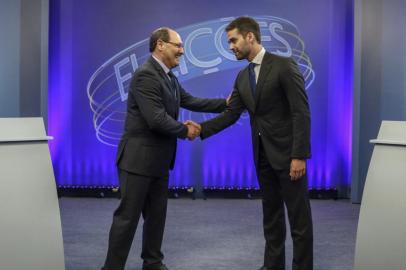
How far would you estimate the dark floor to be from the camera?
400 cm

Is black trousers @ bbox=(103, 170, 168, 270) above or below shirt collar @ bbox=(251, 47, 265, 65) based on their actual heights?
below

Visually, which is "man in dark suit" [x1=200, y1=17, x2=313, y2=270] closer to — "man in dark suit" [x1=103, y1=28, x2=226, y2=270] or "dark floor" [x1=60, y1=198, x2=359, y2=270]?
"man in dark suit" [x1=103, y1=28, x2=226, y2=270]

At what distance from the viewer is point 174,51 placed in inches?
138

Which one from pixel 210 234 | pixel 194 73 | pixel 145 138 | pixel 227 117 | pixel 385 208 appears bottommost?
pixel 210 234

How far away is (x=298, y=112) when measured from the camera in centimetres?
313

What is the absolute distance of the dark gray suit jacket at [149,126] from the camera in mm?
3314

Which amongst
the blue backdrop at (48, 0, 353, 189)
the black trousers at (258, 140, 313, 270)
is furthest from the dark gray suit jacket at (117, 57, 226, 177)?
the blue backdrop at (48, 0, 353, 189)

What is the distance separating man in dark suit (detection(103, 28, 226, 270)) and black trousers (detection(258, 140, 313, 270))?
0.62m

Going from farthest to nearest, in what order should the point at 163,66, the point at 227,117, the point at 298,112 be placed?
the point at 227,117
the point at 163,66
the point at 298,112

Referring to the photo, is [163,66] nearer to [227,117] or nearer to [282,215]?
[227,117]

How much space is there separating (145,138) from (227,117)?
72 centimetres

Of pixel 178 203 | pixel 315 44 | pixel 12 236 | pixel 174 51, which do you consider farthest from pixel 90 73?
pixel 12 236

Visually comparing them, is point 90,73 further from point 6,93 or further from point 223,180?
point 223,180

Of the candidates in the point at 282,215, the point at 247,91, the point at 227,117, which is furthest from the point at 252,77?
the point at 282,215
